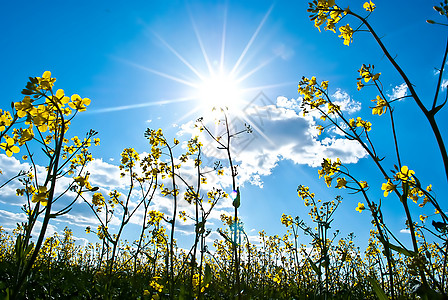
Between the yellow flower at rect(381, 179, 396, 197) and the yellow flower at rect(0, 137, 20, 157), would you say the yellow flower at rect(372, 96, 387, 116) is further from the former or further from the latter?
the yellow flower at rect(0, 137, 20, 157)

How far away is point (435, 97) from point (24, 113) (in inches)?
79.1

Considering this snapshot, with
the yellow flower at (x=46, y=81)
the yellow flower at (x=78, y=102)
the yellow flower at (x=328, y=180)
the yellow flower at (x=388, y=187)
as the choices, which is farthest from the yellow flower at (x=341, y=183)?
the yellow flower at (x=46, y=81)

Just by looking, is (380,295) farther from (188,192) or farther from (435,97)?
(188,192)

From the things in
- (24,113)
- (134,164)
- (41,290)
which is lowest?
(41,290)

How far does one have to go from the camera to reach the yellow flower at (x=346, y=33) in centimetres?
196

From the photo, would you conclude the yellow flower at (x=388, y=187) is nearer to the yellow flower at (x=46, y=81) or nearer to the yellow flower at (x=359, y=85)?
the yellow flower at (x=359, y=85)

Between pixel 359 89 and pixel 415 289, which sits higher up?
pixel 359 89

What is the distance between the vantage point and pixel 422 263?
0.93m

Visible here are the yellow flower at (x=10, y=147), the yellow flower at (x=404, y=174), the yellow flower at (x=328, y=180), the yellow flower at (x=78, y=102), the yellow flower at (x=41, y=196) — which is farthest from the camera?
the yellow flower at (x=328, y=180)

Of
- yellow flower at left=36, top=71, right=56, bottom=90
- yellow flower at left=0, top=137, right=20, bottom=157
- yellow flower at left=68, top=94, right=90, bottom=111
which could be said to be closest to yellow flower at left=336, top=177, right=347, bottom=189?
yellow flower at left=68, top=94, right=90, bottom=111

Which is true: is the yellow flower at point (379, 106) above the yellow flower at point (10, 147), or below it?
above

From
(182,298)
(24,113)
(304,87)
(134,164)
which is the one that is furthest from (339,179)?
(134,164)

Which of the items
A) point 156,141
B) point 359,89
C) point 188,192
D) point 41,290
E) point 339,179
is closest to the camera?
point 339,179

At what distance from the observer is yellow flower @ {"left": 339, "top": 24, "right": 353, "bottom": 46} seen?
196cm
